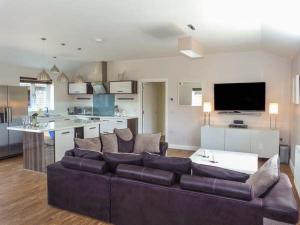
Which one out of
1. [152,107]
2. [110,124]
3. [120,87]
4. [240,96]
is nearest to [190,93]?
[240,96]

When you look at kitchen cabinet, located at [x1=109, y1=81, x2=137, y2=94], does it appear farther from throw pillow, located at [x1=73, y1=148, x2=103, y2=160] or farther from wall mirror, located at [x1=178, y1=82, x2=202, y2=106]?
throw pillow, located at [x1=73, y1=148, x2=103, y2=160]

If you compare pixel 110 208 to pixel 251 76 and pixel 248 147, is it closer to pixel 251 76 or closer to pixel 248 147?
pixel 248 147

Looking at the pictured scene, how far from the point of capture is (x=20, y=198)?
344cm

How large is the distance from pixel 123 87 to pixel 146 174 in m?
4.89

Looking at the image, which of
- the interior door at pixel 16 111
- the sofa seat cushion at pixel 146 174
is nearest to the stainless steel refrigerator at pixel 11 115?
the interior door at pixel 16 111

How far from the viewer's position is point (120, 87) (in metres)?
7.18

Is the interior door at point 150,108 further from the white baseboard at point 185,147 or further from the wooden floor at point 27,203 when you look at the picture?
the wooden floor at point 27,203

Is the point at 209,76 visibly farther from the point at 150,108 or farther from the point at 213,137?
the point at 150,108

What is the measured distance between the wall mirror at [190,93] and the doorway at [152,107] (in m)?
0.57

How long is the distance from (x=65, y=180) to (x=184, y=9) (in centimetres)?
256

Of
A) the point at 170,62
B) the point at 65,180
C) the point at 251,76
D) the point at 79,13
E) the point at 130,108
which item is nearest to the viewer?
the point at 65,180

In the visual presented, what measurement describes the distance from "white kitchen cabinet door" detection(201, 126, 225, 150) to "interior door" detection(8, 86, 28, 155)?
14.7ft

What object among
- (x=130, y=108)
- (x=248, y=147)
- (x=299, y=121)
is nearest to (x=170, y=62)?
(x=130, y=108)

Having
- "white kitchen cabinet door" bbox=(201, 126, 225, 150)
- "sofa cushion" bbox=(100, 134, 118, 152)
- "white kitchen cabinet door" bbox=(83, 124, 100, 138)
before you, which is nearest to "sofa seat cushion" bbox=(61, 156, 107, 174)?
"sofa cushion" bbox=(100, 134, 118, 152)
